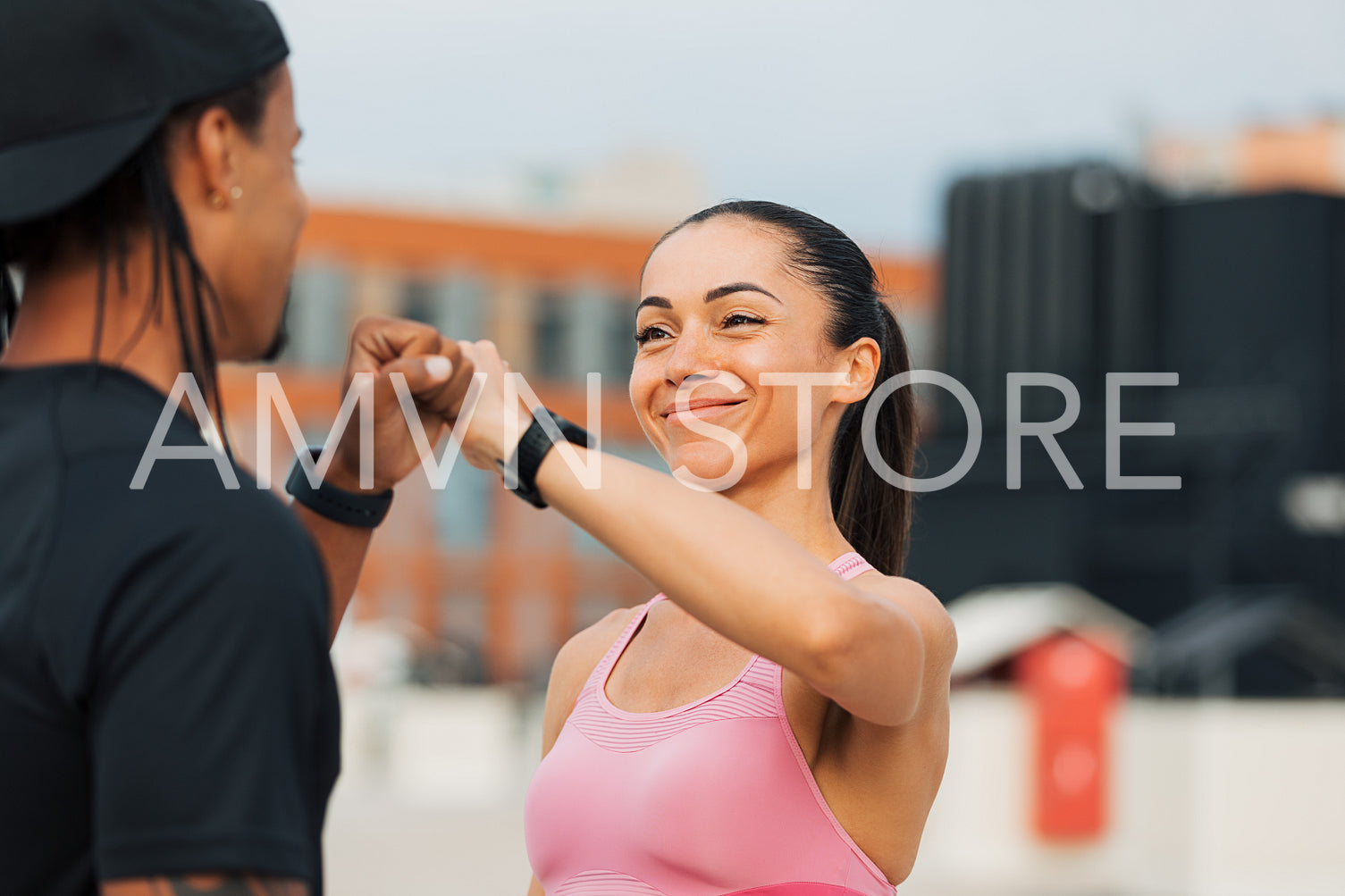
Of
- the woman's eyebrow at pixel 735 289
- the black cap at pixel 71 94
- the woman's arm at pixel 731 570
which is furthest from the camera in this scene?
the woman's eyebrow at pixel 735 289

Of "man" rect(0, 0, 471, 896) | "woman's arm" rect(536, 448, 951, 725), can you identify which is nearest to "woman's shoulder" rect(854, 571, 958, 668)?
"woman's arm" rect(536, 448, 951, 725)

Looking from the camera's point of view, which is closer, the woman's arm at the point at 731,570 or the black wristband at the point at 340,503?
the woman's arm at the point at 731,570

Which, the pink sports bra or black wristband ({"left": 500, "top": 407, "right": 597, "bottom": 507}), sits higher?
black wristband ({"left": 500, "top": 407, "right": 597, "bottom": 507})

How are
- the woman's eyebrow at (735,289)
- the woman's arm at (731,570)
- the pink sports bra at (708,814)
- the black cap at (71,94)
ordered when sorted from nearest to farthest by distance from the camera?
the black cap at (71,94), the woman's arm at (731,570), the pink sports bra at (708,814), the woman's eyebrow at (735,289)

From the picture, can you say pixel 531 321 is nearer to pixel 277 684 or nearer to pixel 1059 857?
pixel 1059 857

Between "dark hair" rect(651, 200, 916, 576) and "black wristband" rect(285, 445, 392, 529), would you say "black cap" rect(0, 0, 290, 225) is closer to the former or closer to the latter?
"black wristband" rect(285, 445, 392, 529)

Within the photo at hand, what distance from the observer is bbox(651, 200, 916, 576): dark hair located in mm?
2215

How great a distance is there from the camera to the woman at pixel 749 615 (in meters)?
1.59

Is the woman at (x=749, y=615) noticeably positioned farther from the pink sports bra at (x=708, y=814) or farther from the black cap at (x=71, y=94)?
the black cap at (x=71, y=94)

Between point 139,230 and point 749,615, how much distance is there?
0.69 metres

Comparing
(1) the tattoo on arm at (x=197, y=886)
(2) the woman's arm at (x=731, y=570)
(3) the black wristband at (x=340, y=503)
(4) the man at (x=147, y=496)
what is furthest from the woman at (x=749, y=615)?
(1) the tattoo on arm at (x=197, y=886)

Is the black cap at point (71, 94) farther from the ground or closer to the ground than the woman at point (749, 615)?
farther from the ground

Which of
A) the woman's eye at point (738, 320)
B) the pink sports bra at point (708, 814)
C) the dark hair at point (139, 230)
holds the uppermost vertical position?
the dark hair at point (139, 230)

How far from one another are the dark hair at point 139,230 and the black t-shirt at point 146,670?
142 mm
